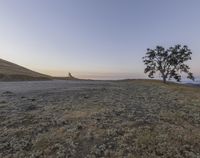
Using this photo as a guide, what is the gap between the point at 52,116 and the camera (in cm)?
1290

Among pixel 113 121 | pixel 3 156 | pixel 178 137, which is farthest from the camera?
pixel 113 121

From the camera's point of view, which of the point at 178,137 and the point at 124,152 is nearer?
the point at 124,152

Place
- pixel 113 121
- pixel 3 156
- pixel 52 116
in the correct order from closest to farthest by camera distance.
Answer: pixel 3 156, pixel 113 121, pixel 52 116

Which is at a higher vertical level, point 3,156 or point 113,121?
point 113,121

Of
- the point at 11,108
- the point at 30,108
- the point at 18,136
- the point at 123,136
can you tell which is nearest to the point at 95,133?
the point at 123,136

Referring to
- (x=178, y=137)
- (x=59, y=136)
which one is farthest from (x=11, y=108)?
(x=178, y=137)

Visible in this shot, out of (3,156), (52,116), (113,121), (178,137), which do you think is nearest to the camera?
(3,156)

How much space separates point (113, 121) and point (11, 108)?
308 inches

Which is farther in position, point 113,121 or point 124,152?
point 113,121

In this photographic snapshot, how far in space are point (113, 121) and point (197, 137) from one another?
4.13 m

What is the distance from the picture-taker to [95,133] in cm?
991

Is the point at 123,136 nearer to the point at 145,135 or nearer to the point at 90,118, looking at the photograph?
the point at 145,135

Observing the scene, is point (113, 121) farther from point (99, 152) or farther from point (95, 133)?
point (99, 152)

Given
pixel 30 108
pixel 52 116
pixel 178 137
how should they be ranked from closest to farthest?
pixel 178 137, pixel 52 116, pixel 30 108
